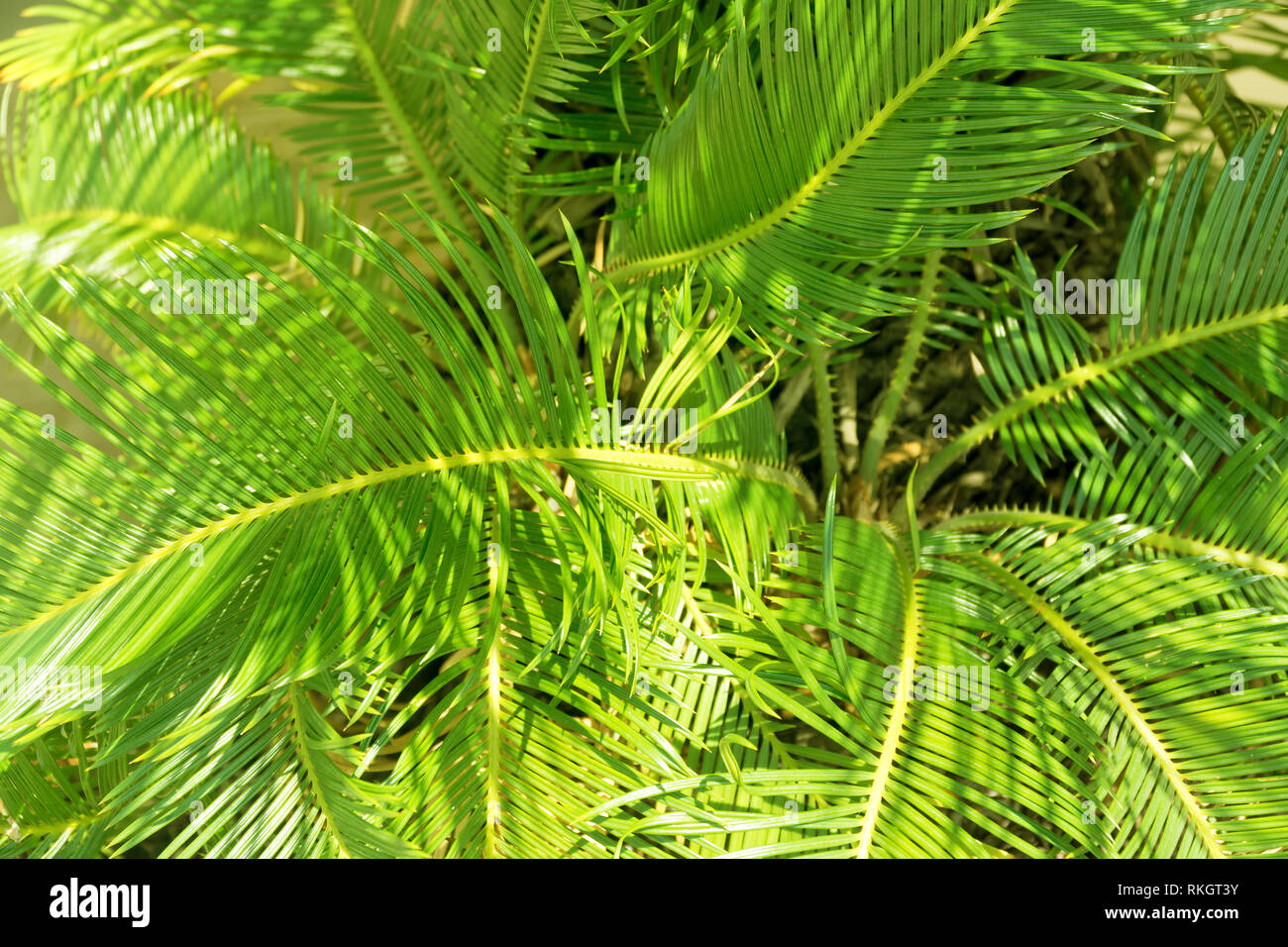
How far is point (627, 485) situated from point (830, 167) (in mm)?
356

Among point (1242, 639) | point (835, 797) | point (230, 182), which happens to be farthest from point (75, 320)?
point (1242, 639)

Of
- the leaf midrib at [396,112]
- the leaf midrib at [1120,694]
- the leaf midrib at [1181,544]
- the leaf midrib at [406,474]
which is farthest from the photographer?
the leaf midrib at [396,112]

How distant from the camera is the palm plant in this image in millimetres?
664

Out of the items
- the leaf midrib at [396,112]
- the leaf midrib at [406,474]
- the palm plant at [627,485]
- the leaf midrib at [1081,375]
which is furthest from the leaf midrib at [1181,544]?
the leaf midrib at [396,112]

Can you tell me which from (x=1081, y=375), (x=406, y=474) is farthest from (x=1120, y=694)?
(x=406, y=474)

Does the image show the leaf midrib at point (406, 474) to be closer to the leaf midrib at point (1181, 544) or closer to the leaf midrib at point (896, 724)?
the leaf midrib at point (896, 724)

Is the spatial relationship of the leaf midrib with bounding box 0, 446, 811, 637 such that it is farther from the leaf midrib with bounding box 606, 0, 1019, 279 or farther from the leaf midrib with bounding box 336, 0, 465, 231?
the leaf midrib with bounding box 336, 0, 465, 231

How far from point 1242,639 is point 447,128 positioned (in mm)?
1122

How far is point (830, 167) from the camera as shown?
0.78 meters

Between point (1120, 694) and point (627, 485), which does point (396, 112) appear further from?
point (1120, 694)

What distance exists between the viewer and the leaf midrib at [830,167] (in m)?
0.73

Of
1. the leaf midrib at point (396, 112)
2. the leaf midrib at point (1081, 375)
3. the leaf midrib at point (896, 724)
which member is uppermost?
the leaf midrib at point (396, 112)
